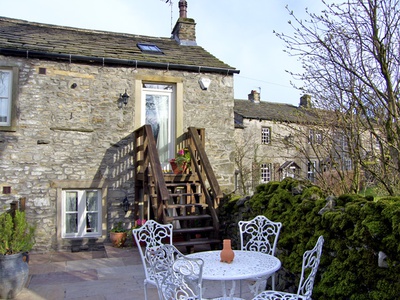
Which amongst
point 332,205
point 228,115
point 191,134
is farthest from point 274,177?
point 332,205

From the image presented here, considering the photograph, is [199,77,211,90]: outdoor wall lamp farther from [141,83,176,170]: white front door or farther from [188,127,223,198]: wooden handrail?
[188,127,223,198]: wooden handrail

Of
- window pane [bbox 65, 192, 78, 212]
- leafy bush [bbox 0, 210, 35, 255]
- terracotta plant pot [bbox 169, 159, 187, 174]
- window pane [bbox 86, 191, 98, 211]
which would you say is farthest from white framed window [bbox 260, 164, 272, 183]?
leafy bush [bbox 0, 210, 35, 255]

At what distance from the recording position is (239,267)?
3338 mm

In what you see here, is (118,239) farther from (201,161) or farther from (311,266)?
(311,266)

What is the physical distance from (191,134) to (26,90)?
3.71 metres

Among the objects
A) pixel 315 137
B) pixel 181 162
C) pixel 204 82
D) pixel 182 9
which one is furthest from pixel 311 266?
pixel 182 9

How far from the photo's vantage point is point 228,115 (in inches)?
364

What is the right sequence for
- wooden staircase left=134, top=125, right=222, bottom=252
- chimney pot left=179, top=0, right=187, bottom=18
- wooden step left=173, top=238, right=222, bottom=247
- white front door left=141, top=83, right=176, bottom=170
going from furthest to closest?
chimney pot left=179, top=0, right=187, bottom=18 → white front door left=141, top=83, right=176, bottom=170 → wooden staircase left=134, top=125, right=222, bottom=252 → wooden step left=173, top=238, right=222, bottom=247

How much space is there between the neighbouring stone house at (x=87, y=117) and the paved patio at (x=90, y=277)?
1.14 metres

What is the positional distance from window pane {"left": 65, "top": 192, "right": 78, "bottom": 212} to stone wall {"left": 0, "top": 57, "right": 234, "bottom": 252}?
27 cm

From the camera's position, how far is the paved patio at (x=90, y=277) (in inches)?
188

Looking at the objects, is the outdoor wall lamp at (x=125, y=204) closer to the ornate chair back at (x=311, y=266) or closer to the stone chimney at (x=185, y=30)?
the stone chimney at (x=185, y=30)

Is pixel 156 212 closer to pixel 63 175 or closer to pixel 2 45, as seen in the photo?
pixel 63 175

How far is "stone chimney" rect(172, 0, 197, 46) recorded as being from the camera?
10516 mm
